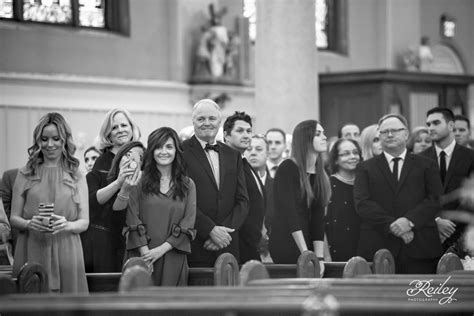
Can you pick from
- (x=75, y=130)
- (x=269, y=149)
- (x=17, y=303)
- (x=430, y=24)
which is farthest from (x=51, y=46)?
(x=17, y=303)

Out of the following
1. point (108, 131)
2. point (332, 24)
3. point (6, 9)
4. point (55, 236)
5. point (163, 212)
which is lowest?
point (55, 236)

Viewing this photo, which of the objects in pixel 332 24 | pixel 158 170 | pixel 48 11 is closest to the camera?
pixel 158 170

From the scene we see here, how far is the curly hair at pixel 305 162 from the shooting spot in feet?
29.0

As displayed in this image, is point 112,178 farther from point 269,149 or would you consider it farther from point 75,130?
point 75,130

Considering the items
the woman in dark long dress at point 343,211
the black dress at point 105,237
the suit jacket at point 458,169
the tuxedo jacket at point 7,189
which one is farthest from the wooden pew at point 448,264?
the tuxedo jacket at point 7,189

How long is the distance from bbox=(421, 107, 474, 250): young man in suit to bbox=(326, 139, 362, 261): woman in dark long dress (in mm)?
697

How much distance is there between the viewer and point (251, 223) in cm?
844

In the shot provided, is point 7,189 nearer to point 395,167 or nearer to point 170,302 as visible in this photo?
point 395,167

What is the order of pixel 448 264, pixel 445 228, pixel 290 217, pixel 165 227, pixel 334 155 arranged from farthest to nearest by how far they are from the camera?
pixel 334 155 → pixel 445 228 → pixel 290 217 → pixel 165 227 → pixel 448 264

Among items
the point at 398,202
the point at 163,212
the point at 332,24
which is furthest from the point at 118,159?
the point at 332,24

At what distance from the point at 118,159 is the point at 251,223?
115 cm

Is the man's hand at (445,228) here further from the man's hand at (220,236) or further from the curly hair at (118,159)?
the curly hair at (118,159)

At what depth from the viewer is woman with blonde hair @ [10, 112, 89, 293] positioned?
7.19 meters

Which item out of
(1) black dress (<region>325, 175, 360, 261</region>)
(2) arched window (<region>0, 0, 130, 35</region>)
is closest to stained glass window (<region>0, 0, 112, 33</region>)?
(2) arched window (<region>0, 0, 130, 35</region>)
